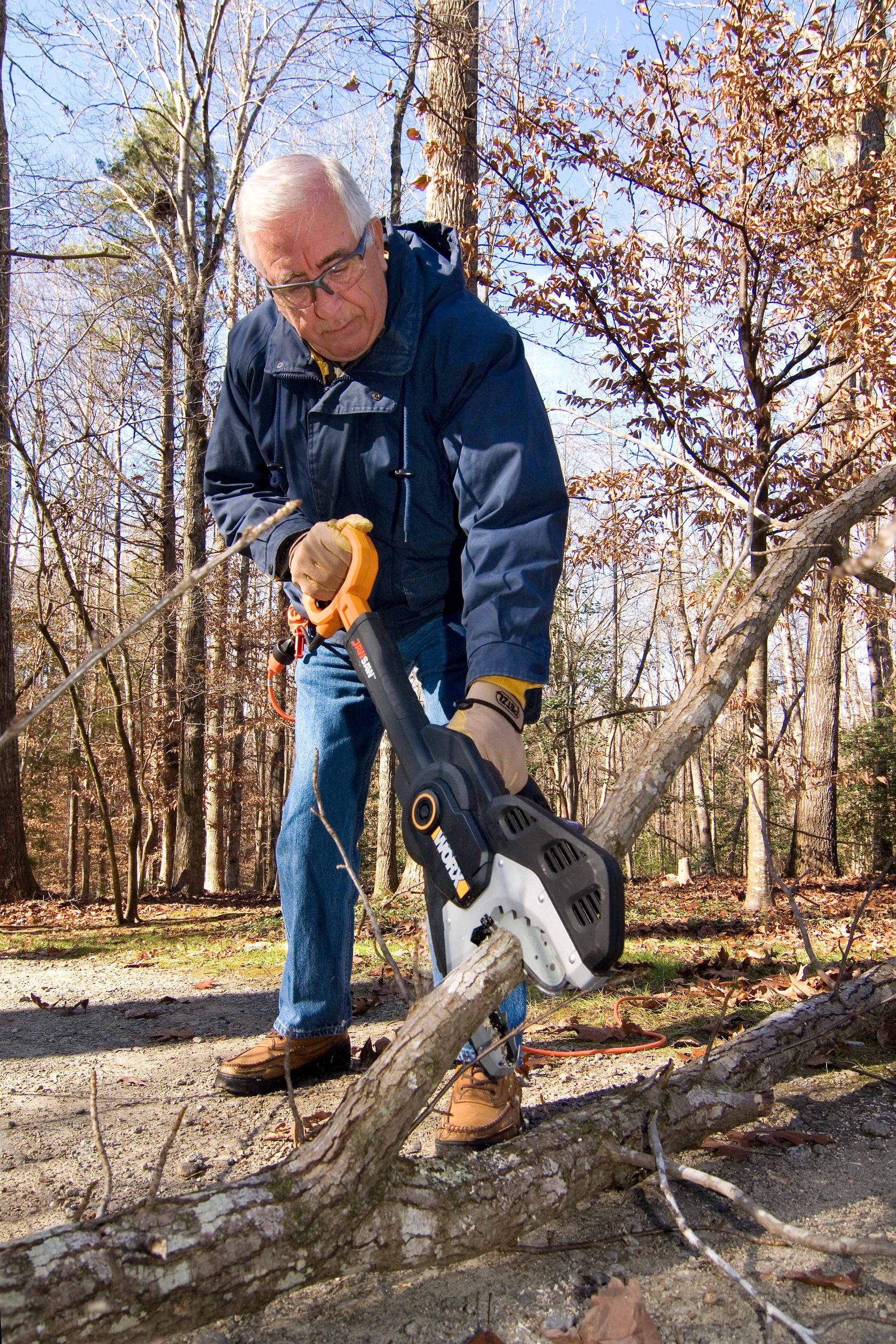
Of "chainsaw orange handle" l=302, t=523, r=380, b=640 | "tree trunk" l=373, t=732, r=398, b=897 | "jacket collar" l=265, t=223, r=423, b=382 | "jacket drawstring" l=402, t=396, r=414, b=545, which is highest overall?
"jacket collar" l=265, t=223, r=423, b=382

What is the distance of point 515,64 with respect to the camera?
6.76 metres

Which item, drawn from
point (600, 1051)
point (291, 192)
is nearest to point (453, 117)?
point (291, 192)

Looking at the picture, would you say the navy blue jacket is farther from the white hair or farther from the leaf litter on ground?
the leaf litter on ground

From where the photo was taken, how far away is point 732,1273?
1.30 metres

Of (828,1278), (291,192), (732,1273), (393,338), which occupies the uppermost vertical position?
(291,192)

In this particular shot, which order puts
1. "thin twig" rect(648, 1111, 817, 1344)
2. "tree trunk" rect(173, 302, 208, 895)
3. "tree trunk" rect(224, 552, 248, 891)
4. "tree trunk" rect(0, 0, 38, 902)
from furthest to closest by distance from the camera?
1. "tree trunk" rect(224, 552, 248, 891)
2. "tree trunk" rect(173, 302, 208, 895)
3. "tree trunk" rect(0, 0, 38, 902)
4. "thin twig" rect(648, 1111, 817, 1344)

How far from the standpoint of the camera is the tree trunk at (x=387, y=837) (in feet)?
34.0

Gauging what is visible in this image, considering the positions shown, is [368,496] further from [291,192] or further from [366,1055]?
[366,1055]

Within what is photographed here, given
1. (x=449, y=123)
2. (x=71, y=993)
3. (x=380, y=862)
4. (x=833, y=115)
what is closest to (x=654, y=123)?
(x=833, y=115)

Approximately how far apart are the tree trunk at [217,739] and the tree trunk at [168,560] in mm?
665

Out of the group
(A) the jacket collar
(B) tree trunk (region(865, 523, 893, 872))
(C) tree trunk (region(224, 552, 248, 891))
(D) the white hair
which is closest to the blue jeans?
(A) the jacket collar

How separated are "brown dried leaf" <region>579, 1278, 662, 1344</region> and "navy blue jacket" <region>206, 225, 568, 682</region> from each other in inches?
45.9

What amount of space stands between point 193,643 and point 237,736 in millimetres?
4763

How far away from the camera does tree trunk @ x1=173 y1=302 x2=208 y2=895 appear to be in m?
12.3
